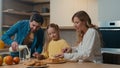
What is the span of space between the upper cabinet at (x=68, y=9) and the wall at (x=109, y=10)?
0.34 metres

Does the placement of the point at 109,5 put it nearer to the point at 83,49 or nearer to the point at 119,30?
the point at 119,30

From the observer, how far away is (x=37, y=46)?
99.3 inches

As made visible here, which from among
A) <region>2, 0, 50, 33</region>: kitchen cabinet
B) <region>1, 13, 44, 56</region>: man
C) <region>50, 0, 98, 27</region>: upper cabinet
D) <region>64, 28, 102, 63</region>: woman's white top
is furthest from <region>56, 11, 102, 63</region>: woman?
<region>2, 0, 50, 33</region>: kitchen cabinet

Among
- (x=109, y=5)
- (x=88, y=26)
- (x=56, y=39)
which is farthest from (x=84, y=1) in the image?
(x=88, y=26)

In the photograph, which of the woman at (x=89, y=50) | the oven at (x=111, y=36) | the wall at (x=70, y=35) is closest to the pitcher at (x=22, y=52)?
the woman at (x=89, y=50)

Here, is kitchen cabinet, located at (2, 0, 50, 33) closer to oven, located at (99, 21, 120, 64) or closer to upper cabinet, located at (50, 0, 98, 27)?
upper cabinet, located at (50, 0, 98, 27)

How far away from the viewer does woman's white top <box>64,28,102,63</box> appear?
1835mm

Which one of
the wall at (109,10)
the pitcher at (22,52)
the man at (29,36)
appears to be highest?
the wall at (109,10)

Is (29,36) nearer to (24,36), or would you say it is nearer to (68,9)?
(24,36)

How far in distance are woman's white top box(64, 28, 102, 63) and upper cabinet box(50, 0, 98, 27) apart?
4.52 ft

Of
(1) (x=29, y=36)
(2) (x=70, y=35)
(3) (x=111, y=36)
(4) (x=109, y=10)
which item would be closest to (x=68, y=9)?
(2) (x=70, y=35)

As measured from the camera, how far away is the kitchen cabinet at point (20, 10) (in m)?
3.68

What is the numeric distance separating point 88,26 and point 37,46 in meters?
0.75

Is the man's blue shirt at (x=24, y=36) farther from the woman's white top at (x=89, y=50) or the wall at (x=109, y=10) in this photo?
the wall at (x=109, y=10)
